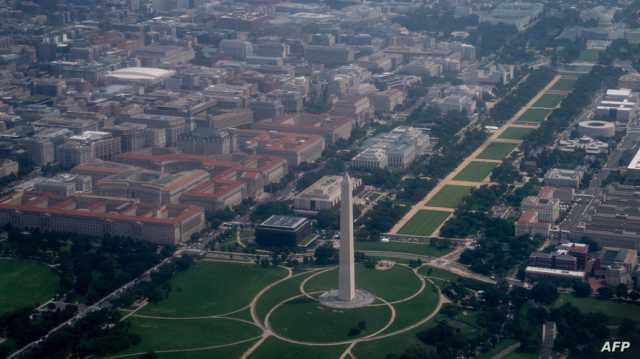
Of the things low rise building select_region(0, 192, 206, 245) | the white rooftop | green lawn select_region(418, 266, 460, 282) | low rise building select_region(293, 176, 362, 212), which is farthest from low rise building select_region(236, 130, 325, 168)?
green lawn select_region(418, 266, 460, 282)

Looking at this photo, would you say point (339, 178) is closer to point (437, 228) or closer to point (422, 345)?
point (437, 228)

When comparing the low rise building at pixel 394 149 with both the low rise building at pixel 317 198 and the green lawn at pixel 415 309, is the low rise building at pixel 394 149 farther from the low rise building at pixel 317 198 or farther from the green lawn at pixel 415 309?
the green lawn at pixel 415 309

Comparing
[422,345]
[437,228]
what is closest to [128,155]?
[437,228]

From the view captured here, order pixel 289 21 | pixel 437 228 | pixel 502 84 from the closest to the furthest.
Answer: pixel 437 228 → pixel 502 84 → pixel 289 21

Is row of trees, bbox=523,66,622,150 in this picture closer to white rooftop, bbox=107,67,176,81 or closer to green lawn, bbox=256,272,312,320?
green lawn, bbox=256,272,312,320

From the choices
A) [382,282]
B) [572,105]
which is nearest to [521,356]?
[382,282]

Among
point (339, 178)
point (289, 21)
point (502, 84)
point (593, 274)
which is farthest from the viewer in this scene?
point (289, 21)

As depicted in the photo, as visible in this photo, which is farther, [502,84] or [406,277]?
[502,84]

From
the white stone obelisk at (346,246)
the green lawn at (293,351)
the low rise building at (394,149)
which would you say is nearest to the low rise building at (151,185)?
the low rise building at (394,149)
